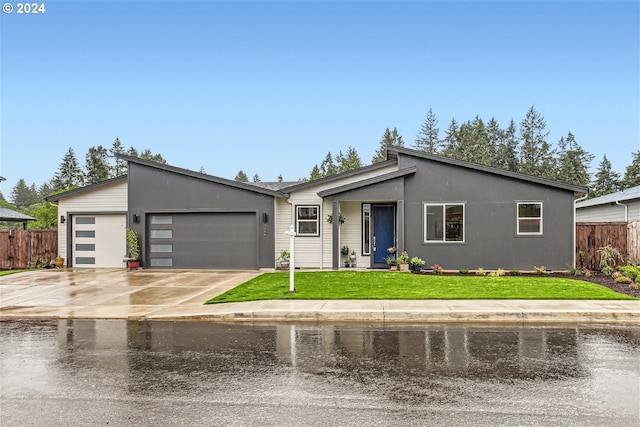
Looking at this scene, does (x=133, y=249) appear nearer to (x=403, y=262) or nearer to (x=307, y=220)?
(x=307, y=220)

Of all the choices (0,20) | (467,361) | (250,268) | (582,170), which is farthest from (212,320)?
(582,170)

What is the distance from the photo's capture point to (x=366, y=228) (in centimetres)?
1662

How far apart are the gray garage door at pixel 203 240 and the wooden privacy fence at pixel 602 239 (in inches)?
480

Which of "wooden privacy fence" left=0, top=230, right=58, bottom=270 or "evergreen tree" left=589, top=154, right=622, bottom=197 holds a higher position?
"evergreen tree" left=589, top=154, right=622, bottom=197

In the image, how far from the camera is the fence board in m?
→ 15.0

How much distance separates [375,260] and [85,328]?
10.9 meters

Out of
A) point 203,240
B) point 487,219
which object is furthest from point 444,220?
point 203,240

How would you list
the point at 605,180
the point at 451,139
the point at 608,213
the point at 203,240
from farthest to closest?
the point at 451,139, the point at 605,180, the point at 608,213, the point at 203,240

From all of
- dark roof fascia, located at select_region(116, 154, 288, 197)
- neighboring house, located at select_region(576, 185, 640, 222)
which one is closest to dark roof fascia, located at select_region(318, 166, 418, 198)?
dark roof fascia, located at select_region(116, 154, 288, 197)

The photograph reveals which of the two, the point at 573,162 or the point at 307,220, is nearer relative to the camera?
the point at 307,220

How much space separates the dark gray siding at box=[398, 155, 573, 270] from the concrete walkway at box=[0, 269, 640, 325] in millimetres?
5771

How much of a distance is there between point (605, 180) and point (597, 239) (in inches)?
2005

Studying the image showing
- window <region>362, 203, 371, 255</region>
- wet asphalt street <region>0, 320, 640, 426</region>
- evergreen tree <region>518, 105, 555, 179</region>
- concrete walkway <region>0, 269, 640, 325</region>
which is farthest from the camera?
evergreen tree <region>518, 105, 555, 179</region>

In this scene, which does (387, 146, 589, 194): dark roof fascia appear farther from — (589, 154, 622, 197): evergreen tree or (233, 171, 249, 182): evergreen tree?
(233, 171, 249, 182): evergreen tree
